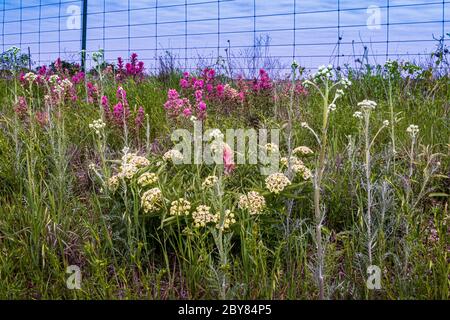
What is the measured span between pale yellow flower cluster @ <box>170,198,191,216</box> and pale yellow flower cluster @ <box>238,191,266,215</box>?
0.23 m

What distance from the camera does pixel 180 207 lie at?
224 centimetres

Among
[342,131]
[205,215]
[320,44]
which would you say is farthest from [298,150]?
[320,44]

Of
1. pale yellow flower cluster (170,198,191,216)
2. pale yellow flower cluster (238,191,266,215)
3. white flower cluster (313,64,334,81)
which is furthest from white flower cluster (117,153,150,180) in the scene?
white flower cluster (313,64,334,81)

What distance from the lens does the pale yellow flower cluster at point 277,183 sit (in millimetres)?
2324

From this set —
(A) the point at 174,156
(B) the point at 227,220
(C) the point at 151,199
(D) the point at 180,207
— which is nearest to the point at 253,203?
(B) the point at 227,220

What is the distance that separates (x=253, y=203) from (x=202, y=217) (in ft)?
0.80

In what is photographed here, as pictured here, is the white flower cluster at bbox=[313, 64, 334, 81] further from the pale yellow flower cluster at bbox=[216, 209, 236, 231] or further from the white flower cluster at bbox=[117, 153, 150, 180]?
the white flower cluster at bbox=[117, 153, 150, 180]

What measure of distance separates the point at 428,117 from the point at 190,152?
2.04m

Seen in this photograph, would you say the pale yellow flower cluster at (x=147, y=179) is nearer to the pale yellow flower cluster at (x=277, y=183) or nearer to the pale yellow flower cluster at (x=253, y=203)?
the pale yellow flower cluster at (x=253, y=203)

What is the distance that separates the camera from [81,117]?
430cm

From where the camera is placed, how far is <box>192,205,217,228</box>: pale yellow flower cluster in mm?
2150

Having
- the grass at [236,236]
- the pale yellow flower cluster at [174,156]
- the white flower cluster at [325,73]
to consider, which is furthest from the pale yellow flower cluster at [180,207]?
the white flower cluster at [325,73]
